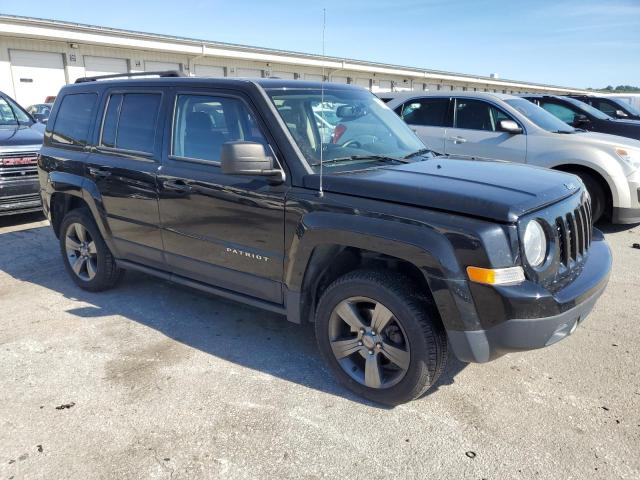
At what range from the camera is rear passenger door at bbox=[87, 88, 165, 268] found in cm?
400

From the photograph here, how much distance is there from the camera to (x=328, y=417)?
2.92 m

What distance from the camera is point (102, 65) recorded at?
26.2 metres

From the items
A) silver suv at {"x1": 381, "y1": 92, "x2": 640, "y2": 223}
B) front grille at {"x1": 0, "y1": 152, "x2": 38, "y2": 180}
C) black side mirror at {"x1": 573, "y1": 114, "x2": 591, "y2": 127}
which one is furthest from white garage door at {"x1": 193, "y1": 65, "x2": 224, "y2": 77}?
silver suv at {"x1": 381, "y1": 92, "x2": 640, "y2": 223}

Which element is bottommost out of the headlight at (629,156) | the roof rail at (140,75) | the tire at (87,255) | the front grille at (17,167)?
the tire at (87,255)

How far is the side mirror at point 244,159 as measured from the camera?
3037mm

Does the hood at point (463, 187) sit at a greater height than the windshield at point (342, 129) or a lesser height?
lesser

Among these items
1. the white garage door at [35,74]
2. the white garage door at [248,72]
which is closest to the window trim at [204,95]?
the white garage door at [35,74]

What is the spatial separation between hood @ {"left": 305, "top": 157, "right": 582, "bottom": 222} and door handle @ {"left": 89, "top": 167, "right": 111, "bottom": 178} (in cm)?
209

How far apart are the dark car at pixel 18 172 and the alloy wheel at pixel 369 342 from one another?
5.97 metres

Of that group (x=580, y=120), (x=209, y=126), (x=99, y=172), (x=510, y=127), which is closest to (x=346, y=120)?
(x=209, y=126)

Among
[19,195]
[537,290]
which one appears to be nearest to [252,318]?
[537,290]

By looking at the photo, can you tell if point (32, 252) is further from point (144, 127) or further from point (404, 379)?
point (404, 379)

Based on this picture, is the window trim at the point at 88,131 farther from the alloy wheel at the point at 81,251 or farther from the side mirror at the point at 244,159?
the side mirror at the point at 244,159

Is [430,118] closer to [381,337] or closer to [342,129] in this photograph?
[342,129]
